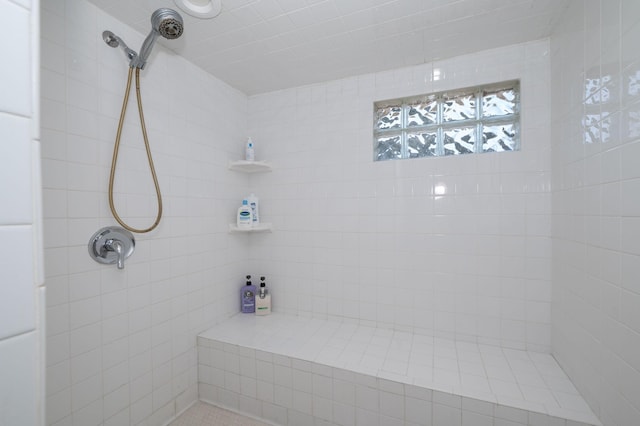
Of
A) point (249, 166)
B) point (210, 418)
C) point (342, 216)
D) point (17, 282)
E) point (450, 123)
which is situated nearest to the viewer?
point (17, 282)

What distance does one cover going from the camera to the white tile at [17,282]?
359mm

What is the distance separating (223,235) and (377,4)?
1529 millimetres

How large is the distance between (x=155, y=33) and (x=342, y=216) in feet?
4.35

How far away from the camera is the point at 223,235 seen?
73.0 inches

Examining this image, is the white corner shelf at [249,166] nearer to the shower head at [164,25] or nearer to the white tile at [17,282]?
the shower head at [164,25]

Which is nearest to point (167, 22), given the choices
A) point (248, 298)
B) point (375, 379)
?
point (248, 298)

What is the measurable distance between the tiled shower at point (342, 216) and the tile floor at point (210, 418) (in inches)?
2.2

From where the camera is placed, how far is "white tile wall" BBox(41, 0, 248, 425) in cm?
105

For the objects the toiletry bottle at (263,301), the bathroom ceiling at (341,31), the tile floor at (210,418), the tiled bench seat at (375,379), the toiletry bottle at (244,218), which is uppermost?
the bathroom ceiling at (341,31)

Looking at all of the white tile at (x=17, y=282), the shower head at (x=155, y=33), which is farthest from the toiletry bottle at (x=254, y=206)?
the white tile at (x=17, y=282)

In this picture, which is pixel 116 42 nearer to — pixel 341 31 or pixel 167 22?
pixel 167 22

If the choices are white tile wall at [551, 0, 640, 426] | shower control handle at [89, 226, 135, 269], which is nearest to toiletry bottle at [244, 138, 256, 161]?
shower control handle at [89, 226, 135, 269]

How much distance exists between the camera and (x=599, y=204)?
39.3 inches

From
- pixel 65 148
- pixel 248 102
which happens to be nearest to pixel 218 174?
pixel 248 102
